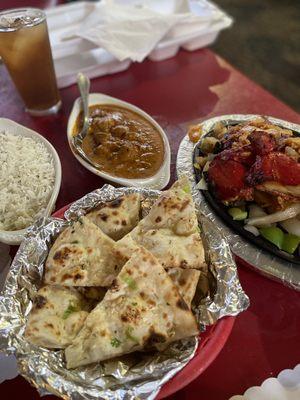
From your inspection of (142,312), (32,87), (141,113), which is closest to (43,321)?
(142,312)

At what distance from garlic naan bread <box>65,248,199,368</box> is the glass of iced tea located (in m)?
1.25

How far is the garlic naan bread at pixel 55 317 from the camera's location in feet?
3.19

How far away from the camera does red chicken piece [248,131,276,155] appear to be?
144cm

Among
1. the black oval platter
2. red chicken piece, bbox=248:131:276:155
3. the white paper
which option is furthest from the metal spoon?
the white paper

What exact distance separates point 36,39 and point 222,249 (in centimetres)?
131

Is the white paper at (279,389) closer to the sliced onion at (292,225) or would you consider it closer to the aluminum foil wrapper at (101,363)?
the aluminum foil wrapper at (101,363)

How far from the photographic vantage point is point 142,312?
A: 99 centimetres

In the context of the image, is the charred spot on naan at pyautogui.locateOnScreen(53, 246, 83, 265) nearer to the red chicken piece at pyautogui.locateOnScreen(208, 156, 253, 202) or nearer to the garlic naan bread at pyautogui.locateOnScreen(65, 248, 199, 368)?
the garlic naan bread at pyautogui.locateOnScreen(65, 248, 199, 368)

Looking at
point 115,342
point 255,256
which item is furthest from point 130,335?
point 255,256

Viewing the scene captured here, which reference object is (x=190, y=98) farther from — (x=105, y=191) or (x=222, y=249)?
(x=222, y=249)

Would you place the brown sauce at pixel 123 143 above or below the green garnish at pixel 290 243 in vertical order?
above

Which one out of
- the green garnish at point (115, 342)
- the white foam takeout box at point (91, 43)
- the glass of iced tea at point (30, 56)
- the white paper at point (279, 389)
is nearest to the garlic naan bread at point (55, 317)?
the green garnish at point (115, 342)

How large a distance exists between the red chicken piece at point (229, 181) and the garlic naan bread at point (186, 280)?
0.46 m

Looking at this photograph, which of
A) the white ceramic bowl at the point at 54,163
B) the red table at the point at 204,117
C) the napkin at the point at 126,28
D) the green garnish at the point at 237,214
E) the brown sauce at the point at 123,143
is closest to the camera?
the red table at the point at 204,117
